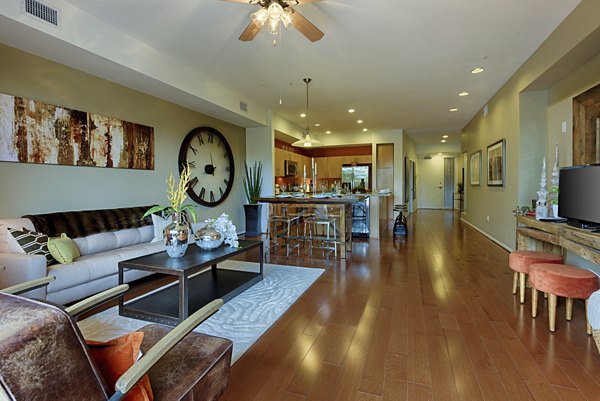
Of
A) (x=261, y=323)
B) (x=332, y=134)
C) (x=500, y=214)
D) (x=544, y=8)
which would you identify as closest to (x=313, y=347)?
(x=261, y=323)

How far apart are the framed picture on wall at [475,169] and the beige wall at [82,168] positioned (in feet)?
21.1

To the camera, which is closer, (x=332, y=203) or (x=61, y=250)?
(x=61, y=250)

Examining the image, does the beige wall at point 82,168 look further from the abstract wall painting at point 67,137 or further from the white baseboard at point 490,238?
the white baseboard at point 490,238

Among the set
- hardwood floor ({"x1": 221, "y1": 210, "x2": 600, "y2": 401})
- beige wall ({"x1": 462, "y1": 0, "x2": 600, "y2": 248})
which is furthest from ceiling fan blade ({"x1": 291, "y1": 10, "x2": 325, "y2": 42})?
hardwood floor ({"x1": 221, "y1": 210, "x2": 600, "y2": 401})

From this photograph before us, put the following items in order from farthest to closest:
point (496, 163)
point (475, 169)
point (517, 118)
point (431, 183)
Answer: point (431, 183), point (475, 169), point (496, 163), point (517, 118)

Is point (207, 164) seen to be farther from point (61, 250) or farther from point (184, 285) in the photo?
point (184, 285)

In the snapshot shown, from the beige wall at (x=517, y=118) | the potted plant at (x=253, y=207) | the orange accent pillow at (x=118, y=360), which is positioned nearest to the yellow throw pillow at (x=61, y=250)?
the orange accent pillow at (x=118, y=360)

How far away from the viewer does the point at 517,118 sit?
4.56m

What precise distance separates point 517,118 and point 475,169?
3208mm

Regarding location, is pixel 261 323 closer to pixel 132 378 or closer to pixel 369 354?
pixel 369 354

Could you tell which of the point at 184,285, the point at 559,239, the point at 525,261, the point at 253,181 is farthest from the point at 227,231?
the point at 253,181

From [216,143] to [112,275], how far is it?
150 inches

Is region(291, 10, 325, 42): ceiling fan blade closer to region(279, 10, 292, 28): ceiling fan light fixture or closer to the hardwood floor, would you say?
region(279, 10, 292, 28): ceiling fan light fixture

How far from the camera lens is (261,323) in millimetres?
2510
